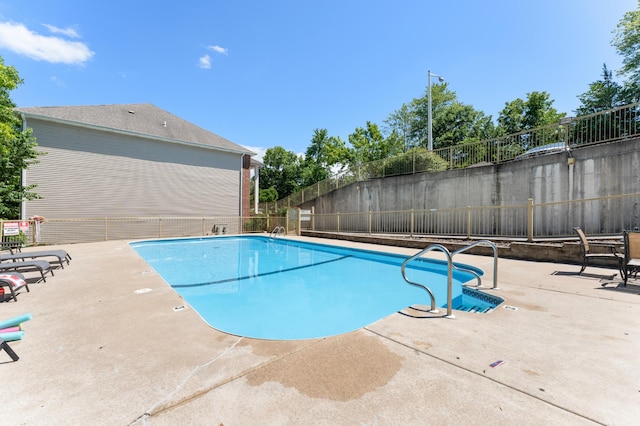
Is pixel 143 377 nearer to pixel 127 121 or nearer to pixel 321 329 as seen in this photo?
pixel 321 329

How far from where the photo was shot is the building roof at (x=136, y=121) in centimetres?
1377

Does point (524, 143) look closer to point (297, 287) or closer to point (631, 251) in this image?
point (631, 251)

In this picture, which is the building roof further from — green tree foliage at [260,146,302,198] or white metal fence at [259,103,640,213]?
green tree foliage at [260,146,302,198]

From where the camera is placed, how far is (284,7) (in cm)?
1174

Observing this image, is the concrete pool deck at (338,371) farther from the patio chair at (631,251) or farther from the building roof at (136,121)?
the building roof at (136,121)

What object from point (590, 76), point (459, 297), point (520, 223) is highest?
point (590, 76)

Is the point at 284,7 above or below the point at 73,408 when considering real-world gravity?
above

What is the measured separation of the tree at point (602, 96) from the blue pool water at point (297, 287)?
27.4 metres

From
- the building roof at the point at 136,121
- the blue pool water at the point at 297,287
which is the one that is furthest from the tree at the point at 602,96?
the building roof at the point at 136,121

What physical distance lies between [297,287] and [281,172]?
114 ft

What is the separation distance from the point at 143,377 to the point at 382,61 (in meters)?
21.7

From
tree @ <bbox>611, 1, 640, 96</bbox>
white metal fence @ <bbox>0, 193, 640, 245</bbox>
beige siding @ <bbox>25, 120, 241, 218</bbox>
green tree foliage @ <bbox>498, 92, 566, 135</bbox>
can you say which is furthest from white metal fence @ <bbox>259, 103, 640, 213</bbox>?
green tree foliage @ <bbox>498, 92, 566, 135</bbox>

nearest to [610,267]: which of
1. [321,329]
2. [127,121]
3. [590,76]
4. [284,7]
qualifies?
[321,329]

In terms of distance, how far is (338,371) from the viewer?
6.84ft
